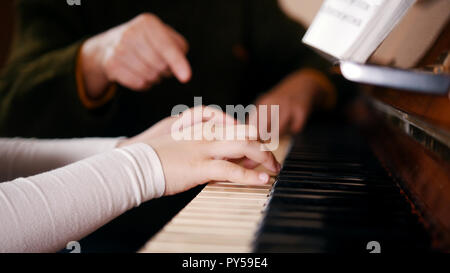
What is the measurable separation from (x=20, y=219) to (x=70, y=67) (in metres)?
0.70

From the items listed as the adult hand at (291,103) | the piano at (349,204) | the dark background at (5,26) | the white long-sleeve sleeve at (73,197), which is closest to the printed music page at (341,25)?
the piano at (349,204)

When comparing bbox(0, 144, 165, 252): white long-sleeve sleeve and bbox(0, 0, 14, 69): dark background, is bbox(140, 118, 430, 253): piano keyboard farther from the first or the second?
bbox(0, 0, 14, 69): dark background

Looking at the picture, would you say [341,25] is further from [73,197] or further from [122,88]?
[122,88]

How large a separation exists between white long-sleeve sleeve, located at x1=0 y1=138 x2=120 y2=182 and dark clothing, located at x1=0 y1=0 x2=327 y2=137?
303 mm

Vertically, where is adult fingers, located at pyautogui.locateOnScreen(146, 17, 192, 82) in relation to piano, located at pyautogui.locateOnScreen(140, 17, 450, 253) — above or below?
above

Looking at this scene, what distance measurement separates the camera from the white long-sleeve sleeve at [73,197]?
0.44 meters

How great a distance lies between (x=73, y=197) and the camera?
486 millimetres

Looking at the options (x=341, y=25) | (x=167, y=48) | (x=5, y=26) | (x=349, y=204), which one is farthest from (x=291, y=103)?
(x=5, y=26)

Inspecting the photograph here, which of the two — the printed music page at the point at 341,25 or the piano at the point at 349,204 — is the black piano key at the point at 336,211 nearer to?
the piano at the point at 349,204

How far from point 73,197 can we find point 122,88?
1015mm

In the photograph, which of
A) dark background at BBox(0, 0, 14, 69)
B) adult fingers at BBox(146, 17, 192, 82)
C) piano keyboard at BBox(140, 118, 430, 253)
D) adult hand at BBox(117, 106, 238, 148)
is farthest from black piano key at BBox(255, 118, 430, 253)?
dark background at BBox(0, 0, 14, 69)

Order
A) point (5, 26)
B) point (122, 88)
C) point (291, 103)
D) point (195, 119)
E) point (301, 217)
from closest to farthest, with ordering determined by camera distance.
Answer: point (301, 217) < point (195, 119) < point (291, 103) < point (122, 88) < point (5, 26)

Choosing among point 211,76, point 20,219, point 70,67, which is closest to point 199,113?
point 20,219

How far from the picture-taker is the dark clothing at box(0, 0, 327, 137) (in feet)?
3.70
